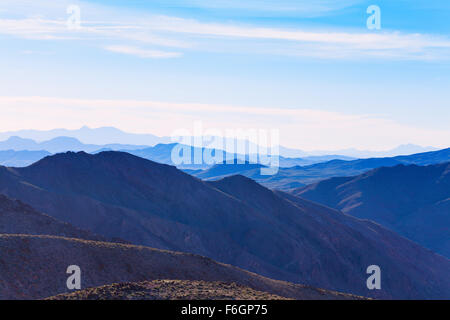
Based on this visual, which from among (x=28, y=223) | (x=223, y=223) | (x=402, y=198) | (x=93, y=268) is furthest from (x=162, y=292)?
(x=402, y=198)

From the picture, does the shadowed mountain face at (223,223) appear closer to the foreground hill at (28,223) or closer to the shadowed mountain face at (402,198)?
the foreground hill at (28,223)

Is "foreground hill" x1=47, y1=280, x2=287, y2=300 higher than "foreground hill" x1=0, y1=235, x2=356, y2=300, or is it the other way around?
"foreground hill" x1=47, y1=280, x2=287, y2=300

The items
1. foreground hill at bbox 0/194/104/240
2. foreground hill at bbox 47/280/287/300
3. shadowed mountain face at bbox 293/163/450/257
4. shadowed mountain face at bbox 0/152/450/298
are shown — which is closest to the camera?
foreground hill at bbox 47/280/287/300

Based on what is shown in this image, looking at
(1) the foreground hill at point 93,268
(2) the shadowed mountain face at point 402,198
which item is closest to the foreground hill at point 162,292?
(1) the foreground hill at point 93,268

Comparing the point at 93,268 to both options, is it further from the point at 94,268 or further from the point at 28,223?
the point at 28,223

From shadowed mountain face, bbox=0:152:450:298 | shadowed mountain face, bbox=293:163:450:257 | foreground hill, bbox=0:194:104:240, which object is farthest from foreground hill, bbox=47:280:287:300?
shadowed mountain face, bbox=293:163:450:257

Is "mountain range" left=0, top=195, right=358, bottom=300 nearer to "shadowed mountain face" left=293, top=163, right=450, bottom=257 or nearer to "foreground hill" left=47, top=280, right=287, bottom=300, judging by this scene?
"foreground hill" left=47, top=280, right=287, bottom=300

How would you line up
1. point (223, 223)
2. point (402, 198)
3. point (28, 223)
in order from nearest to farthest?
point (28, 223) → point (223, 223) → point (402, 198)
